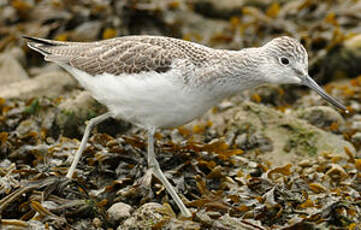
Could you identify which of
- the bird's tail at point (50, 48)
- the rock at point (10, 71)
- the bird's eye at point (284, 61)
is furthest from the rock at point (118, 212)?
the rock at point (10, 71)

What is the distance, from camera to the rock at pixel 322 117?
7054mm

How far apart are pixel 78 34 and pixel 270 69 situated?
4.55 meters

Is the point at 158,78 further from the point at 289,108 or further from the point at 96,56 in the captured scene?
the point at 289,108

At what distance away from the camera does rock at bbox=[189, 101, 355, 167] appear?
6.48 meters

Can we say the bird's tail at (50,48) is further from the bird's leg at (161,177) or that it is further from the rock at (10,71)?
the rock at (10,71)

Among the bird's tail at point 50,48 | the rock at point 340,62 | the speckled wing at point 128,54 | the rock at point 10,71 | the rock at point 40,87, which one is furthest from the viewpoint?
the rock at point 340,62

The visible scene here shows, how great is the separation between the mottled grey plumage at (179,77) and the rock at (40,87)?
215 cm

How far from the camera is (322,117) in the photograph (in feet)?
23.2

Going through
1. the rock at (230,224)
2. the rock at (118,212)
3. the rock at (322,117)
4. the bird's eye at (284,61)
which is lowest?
the rock at (118,212)

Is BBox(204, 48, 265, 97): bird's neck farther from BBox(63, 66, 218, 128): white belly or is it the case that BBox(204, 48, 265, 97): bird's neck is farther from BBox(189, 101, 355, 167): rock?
BBox(189, 101, 355, 167): rock

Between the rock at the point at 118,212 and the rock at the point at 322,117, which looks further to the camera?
the rock at the point at 322,117

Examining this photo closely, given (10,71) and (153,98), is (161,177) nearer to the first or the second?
(153,98)

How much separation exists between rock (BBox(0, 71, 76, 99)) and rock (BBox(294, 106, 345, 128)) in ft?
10.7

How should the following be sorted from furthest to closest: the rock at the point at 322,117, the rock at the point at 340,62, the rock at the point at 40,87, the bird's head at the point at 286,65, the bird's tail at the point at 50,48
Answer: the rock at the point at 340,62 < the rock at the point at 40,87 < the rock at the point at 322,117 < the bird's tail at the point at 50,48 < the bird's head at the point at 286,65
